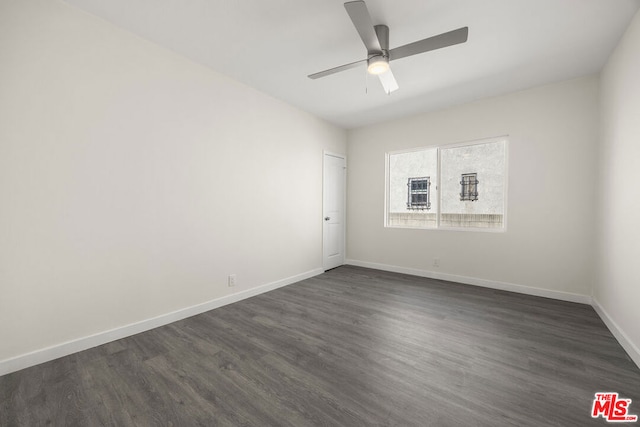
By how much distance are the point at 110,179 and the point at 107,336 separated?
138cm

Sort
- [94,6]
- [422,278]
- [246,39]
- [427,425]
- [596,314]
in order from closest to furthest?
1. [427,425]
2. [94,6]
3. [246,39]
4. [596,314]
5. [422,278]

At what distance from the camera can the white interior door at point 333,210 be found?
4.79 meters

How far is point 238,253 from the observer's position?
3316mm

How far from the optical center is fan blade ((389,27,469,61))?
1.91m

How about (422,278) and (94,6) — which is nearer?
(94,6)

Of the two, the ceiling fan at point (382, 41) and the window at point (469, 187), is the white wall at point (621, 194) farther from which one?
the ceiling fan at point (382, 41)

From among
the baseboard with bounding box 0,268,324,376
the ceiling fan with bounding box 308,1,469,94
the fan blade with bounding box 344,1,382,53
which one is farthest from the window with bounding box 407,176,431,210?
the baseboard with bounding box 0,268,324,376

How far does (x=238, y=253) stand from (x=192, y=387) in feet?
5.80

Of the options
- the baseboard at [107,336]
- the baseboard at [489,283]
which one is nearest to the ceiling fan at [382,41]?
the baseboard at [107,336]

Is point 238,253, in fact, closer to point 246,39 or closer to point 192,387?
point 192,387

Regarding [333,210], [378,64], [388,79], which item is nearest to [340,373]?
[378,64]

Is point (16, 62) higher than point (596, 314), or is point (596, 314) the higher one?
point (16, 62)

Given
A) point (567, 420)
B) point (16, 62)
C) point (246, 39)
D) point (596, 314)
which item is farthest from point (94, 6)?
point (596, 314)

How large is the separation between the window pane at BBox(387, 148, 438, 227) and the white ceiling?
128 cm
